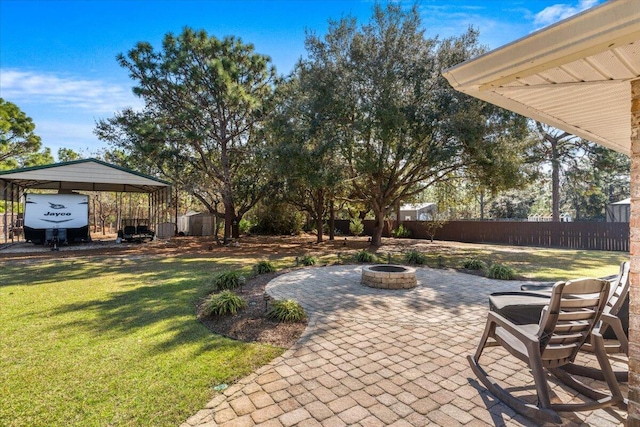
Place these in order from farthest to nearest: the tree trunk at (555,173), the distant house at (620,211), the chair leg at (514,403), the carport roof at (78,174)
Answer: the tree trunk at (555,173) < the distant house at (620,211) < the carport roof at (78,174) < the chair leg at (514,403)

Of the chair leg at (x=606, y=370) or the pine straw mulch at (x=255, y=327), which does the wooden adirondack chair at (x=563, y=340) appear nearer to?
the chair leg at (x=606, y=370)

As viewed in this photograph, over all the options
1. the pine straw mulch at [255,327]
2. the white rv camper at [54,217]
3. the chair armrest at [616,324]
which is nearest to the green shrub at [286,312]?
the pine straw mulch at [255,327]

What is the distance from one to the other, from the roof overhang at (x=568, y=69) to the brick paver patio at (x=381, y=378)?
2.55 m

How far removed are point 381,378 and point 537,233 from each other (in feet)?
58.8

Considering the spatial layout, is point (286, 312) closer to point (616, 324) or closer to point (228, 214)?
point (616, 324)

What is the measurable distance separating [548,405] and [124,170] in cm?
1711

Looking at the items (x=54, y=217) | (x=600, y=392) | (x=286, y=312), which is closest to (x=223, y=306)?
(x=286, y=312)

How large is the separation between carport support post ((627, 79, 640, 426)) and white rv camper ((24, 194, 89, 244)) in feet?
61.8

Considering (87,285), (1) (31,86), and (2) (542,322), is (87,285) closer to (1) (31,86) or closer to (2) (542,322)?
(2) (542,322)

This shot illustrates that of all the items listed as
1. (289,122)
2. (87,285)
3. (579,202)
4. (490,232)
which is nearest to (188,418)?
(87,285)

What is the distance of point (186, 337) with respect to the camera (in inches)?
163

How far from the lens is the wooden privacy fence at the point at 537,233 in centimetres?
1488

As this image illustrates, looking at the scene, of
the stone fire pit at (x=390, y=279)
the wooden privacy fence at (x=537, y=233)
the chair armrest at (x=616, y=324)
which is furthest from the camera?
the wooden privacy fence at (x=537, y=233)

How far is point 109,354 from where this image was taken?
3664 mm
